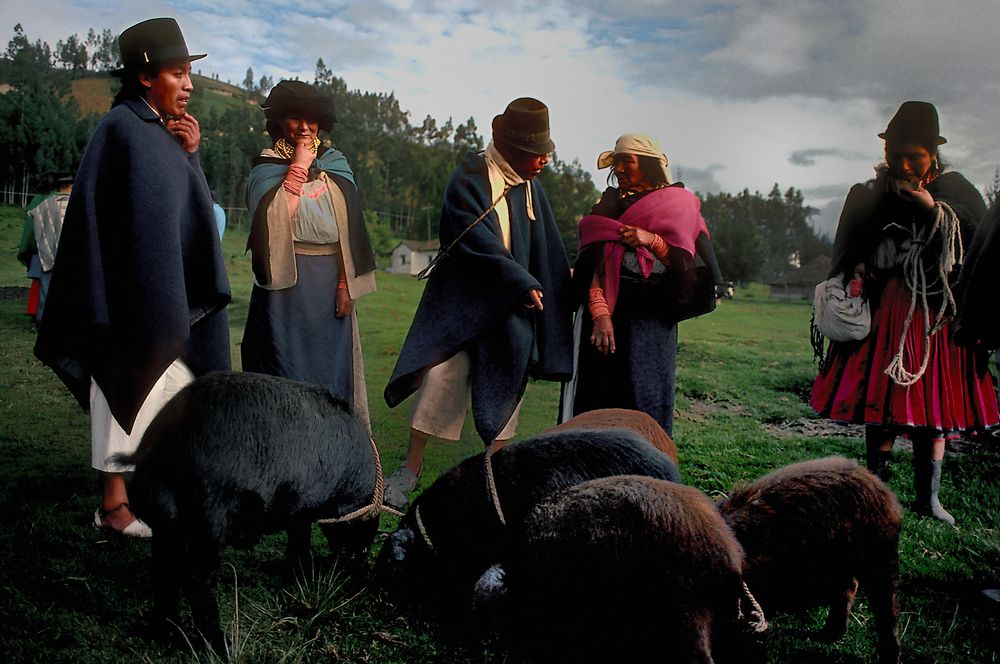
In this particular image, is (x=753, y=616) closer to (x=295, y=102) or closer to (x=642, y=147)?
(x=642, y=147)

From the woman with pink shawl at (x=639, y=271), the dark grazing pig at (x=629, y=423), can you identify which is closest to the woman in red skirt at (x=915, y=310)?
the woman with pink shawl at (x=639, y=271)

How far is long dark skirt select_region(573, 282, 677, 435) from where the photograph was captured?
13.4 ft

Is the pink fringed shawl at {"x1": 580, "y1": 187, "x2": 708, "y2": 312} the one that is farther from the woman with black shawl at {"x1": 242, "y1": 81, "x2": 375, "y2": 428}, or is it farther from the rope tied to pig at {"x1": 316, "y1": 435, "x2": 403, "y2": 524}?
the rope tied to pig at {"x1": 316, "y1": 435, "x2": 403, "y2": 524}

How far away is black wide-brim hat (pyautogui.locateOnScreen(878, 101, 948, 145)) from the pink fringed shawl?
1.23 metres

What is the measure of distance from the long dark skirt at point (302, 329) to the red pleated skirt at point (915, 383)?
10.1 feet

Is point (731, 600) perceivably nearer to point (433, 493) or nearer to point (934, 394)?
point (433, 493)

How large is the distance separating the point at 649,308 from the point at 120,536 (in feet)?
9.78

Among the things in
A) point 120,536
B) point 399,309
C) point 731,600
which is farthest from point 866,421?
point 399,309

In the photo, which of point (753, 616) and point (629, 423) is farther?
point (629, 423)

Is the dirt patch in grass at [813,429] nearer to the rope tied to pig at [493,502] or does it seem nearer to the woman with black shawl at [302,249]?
the woman with black shawl at [302,249]

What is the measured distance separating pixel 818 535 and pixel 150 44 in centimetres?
322

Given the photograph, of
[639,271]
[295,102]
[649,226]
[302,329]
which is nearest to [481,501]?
[302,329]

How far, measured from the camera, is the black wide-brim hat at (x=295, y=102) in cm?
384

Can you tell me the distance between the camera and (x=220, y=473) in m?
2.22
